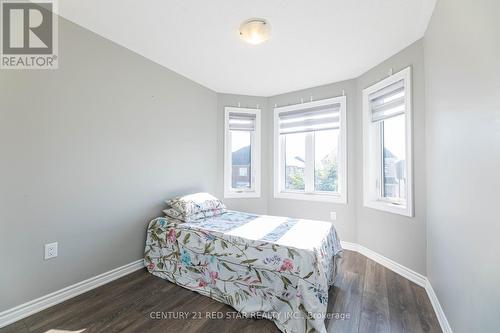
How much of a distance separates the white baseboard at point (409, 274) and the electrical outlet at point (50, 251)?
10.1 feet

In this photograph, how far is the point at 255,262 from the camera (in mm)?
1780

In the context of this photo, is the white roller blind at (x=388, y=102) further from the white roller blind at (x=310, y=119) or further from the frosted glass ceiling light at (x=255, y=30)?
the frosted glass ceiling light at (x=255, y=30)

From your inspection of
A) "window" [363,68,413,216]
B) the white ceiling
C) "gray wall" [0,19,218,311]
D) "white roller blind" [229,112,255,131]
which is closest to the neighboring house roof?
"white roller blind" [229,112,255,131]

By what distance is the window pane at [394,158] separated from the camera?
245 centimetres

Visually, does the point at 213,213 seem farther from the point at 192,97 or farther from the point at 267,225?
the point at 192,97

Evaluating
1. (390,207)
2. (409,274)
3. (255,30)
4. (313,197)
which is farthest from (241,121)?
(409,274)

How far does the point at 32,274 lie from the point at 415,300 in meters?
3.22

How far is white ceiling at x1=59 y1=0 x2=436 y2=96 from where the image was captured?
1.73 metres

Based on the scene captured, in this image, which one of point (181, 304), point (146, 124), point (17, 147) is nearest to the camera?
point (17, 147)

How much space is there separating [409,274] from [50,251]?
3.40 meters

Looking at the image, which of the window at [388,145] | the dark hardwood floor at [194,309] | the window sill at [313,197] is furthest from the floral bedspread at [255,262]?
the window sill at [313,197]

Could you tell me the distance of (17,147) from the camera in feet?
5.36

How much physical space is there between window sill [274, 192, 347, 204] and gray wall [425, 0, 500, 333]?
4.34 ft

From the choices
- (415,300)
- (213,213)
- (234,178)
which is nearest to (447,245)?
(415,300)
